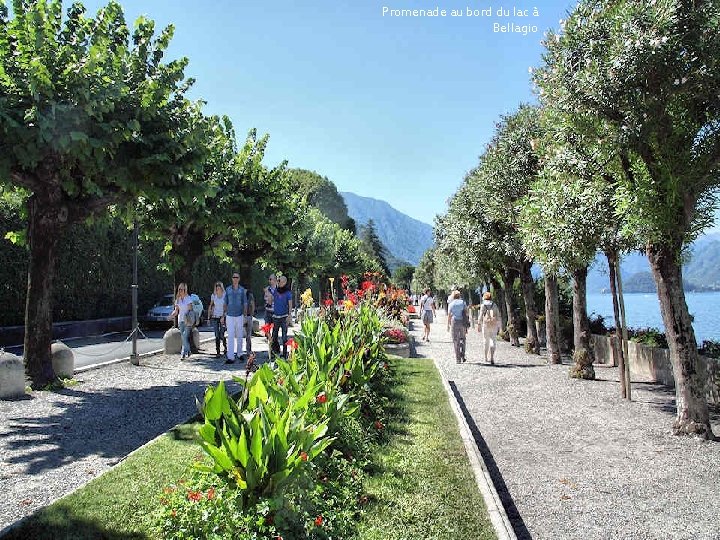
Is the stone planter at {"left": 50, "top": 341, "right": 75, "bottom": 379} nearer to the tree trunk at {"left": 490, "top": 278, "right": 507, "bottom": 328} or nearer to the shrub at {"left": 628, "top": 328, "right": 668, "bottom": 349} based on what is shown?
the shrub at {"left": 628, "top": 328, "right": 668, "bottom": 349}

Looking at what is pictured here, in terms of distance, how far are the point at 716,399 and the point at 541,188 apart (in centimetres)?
467

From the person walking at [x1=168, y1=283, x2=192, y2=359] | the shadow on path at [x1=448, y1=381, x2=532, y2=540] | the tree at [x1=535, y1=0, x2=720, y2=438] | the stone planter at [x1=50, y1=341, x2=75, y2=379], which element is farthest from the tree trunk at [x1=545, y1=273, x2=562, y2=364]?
the stone planter at [x1=50, y1=341, x2=75, y2=379]

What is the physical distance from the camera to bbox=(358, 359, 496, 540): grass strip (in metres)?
4.23

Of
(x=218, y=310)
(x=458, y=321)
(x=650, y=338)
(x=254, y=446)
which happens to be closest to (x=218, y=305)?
(x=218, y=310)

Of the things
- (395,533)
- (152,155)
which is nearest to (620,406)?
(395,533)

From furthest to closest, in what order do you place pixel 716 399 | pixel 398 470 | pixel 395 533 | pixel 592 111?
1. pixel 716 399
2. pixel 592 111
3. pixel 398 470
4. pixel 395 533

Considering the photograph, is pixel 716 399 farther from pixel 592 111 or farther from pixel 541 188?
pixel 592 111

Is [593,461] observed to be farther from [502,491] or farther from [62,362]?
[62,362]

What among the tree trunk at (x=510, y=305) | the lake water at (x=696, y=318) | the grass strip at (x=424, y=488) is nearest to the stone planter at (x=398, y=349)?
the lake water at (x=696, y=318)

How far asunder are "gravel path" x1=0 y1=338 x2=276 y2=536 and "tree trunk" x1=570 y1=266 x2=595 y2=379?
24.2ft

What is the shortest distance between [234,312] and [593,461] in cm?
801

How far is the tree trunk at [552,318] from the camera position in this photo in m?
14.1

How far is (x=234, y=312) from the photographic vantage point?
1233cm

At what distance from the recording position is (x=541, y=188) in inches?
395
